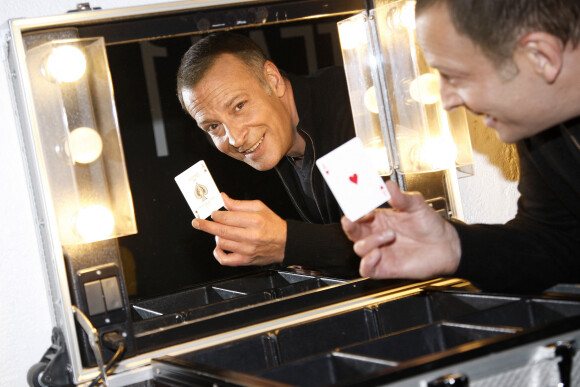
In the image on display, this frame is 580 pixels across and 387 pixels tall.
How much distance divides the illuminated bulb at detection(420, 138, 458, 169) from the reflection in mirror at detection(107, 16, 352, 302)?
0.37 meters

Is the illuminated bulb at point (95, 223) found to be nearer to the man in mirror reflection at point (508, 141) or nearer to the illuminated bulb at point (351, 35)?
the man in mirror reflection at point (508, 141)

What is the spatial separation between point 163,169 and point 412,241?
0.53 meters

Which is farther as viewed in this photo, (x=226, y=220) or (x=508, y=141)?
(x=226, y=220)

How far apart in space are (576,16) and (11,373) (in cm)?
116

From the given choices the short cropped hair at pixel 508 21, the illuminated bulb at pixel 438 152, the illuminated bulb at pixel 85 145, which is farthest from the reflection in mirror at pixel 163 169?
the short cropped hair at pixel 508 21

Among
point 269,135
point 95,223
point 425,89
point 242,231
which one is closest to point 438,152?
point 425,89

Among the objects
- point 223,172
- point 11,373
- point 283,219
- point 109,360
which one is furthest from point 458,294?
point 11,373

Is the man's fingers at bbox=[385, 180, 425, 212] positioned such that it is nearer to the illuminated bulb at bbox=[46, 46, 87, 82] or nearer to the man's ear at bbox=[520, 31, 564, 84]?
the man's ear at bbox=[520, 31, 564, 84]

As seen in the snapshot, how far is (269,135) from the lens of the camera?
5.41ft

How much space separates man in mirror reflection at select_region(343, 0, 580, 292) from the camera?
118 cm

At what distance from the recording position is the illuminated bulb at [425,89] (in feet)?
5.55

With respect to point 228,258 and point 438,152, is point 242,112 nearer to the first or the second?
point 228,258

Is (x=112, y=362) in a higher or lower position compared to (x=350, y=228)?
lower

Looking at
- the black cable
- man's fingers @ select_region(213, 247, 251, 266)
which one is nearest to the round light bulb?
man's fingers @ select_region(213, 247, 251, 266)
